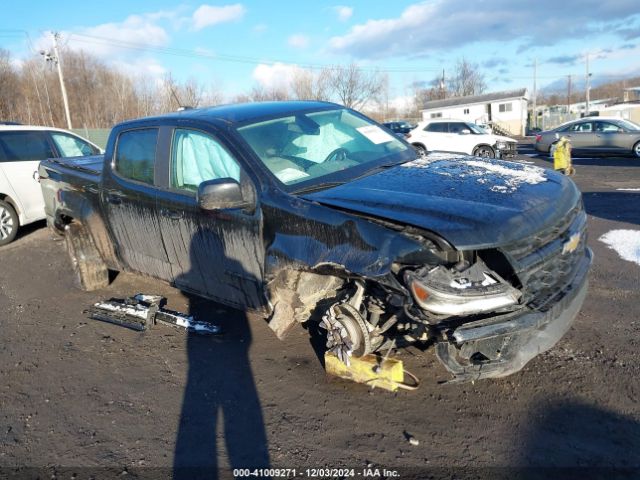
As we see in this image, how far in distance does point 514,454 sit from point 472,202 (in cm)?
135

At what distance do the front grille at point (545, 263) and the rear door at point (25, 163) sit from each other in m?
8.20

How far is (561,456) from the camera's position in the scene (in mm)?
2609

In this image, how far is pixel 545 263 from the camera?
2.83m

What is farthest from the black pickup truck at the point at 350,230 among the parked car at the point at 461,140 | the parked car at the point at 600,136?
the parked car at the point at 600,136

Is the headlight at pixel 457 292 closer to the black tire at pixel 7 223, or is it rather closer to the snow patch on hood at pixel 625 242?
the snow patch on hood at pixel 625 242

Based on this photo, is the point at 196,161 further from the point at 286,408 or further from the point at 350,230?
the point at 286,408

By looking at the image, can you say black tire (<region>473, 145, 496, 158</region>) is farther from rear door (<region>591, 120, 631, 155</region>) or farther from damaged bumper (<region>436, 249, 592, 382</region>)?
damaged bumper (<region>436, 249, 592, 382</region>)

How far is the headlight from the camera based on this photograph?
8.47 feet

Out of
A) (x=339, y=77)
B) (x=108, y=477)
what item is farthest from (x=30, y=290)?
(x=339, y=77)

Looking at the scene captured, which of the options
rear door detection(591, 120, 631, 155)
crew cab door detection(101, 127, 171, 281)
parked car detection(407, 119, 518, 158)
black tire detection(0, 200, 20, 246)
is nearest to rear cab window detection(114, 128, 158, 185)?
crew cab door detection(101, 127, 171, 281)

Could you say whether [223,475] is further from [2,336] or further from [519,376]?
[2,336]

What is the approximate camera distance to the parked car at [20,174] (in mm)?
8234

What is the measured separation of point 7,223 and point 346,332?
737 centimetres

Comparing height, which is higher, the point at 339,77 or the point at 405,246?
the point at 339,77
